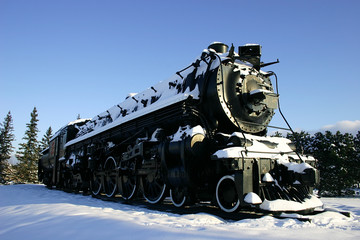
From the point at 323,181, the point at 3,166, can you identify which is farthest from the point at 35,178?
the point at 323,181

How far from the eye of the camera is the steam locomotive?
4923 millimetres

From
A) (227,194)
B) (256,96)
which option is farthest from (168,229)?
(256,96)

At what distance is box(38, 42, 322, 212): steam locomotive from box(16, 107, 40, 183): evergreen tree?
30.1 m

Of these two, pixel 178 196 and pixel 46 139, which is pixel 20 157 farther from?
pixel 178 196

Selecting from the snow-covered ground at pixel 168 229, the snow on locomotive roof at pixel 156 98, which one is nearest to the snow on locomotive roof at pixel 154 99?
the snow on locomotive roof at pixel 156 98

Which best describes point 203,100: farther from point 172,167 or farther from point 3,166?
point 3,166

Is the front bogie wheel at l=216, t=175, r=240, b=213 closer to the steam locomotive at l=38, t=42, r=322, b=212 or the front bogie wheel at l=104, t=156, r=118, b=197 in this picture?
the steam locomotive at l=38, t=42, r=322, b=212

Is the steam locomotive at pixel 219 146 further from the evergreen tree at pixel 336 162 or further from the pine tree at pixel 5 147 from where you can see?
the pine tree at pixel 5 147

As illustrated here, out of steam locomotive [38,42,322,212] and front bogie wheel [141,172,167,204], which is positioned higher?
steam locomotive [38,42,322,212]

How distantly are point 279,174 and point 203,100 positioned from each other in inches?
84.4

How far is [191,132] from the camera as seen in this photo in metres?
5.32

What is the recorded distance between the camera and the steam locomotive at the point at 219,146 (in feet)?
16.2

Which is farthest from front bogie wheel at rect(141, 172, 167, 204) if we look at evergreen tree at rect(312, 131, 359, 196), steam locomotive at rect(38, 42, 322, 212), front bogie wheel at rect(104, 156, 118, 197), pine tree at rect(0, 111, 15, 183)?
pine tree at rect(0, 111, 15, 183)

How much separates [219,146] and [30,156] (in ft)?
115
